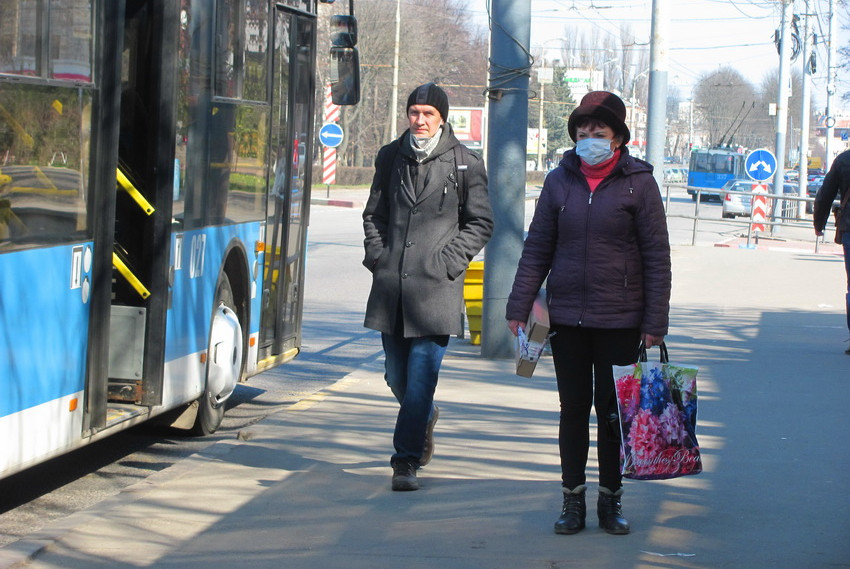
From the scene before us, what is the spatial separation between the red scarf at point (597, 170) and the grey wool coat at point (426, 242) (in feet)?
2.99

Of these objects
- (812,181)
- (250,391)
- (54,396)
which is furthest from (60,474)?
(812,181)

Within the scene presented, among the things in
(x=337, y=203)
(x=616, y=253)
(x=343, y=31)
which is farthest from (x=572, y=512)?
(x=337, y=203)

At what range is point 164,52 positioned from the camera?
6422 millimetres

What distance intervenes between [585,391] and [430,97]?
1640mm

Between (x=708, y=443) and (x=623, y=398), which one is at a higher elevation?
(x=623, y=398)

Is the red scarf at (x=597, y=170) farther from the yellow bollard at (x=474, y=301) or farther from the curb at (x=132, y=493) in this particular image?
the yellow bollard at (x=474, y=301)

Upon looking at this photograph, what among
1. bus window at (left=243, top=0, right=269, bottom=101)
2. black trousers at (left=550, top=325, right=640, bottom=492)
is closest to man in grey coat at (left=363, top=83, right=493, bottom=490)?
black trousers at (left=550, top=325, right=640, bottom=492)

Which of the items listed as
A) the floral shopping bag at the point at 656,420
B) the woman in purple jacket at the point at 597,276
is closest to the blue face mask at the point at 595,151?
the woman in purple jacket at the point at 597,276

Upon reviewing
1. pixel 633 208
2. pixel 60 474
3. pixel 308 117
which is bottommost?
pixel 60 474

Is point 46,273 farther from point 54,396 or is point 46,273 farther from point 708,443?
point 708,443

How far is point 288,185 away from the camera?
8.70 meters

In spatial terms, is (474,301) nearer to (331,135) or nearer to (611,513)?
(611,513)

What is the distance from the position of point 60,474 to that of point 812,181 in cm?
6727

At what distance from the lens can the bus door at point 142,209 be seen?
643cm
